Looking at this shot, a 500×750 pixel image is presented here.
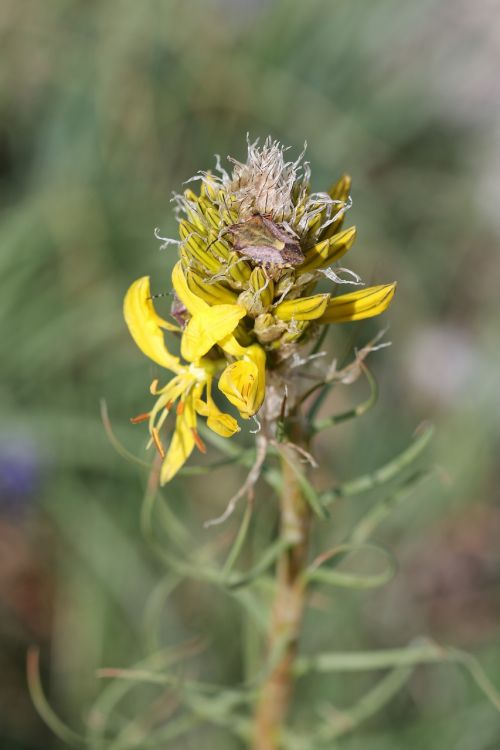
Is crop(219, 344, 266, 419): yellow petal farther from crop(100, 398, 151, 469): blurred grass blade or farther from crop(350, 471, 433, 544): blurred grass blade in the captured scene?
crop(350, 471, 433, 544): blurred grass blade

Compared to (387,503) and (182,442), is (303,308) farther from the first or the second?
(387,503)

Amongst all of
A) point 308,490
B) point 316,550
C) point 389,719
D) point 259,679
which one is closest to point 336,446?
point 316,550

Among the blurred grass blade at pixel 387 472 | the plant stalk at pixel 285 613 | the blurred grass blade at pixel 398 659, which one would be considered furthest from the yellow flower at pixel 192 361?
the blurred grass blade at pixel 398 659

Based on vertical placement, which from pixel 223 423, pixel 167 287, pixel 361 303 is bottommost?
pixel 167 287

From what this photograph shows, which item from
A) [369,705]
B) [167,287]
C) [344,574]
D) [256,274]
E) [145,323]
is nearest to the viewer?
[256,274]

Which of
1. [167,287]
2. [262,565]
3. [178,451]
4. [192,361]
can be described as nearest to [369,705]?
[262,565]

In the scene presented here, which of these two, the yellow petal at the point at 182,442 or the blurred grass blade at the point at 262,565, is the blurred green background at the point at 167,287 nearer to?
the blurred grass blade at the point at 262,565

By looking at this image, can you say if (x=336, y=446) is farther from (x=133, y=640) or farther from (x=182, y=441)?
(x=182, y=441)

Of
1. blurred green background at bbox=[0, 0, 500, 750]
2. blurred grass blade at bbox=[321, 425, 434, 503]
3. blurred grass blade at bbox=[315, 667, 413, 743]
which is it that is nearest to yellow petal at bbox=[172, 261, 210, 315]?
A: blurred grass blade at bbox=[321, 425, 434, 503]
